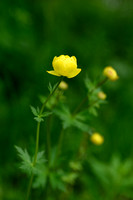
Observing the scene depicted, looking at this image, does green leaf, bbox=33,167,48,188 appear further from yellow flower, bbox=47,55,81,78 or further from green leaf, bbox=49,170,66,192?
yellow flower, bbox=47,55,81,78

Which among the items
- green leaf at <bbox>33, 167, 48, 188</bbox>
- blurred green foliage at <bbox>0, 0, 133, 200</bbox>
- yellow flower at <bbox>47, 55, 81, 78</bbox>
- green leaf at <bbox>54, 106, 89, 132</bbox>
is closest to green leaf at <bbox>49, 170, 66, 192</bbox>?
green leaf at <bbox>33, 167, 48, 188</bbox>

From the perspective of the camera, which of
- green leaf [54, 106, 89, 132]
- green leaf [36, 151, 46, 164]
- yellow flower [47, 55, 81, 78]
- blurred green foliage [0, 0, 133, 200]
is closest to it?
yellow flower [47, 55, 81, 78]

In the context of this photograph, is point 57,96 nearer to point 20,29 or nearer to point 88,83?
point 88,83

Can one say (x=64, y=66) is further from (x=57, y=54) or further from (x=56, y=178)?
(x=57, y=54)

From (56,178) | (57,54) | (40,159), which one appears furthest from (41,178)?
(57,54)

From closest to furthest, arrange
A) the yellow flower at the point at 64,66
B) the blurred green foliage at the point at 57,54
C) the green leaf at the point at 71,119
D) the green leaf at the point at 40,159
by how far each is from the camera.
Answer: the yellow flower at the point at 64,66 → the green leaf at the point at 40,159 → the green leaf at the point at 71,119 → the blurred green foliage at the point at 57,54

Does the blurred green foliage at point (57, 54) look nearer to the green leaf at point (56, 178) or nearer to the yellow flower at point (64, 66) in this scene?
the green leaf at point (56, 178)

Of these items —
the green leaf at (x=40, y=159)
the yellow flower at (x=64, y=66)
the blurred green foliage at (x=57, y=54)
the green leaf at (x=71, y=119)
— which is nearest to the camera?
the yellow flower at (x=64, y=66)

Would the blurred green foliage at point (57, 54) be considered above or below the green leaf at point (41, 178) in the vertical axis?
above

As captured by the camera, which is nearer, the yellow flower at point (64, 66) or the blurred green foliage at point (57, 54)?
the yellow flower at point (64, 66)

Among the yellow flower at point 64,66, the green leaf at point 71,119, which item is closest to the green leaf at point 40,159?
the green leaf at point 71,119
